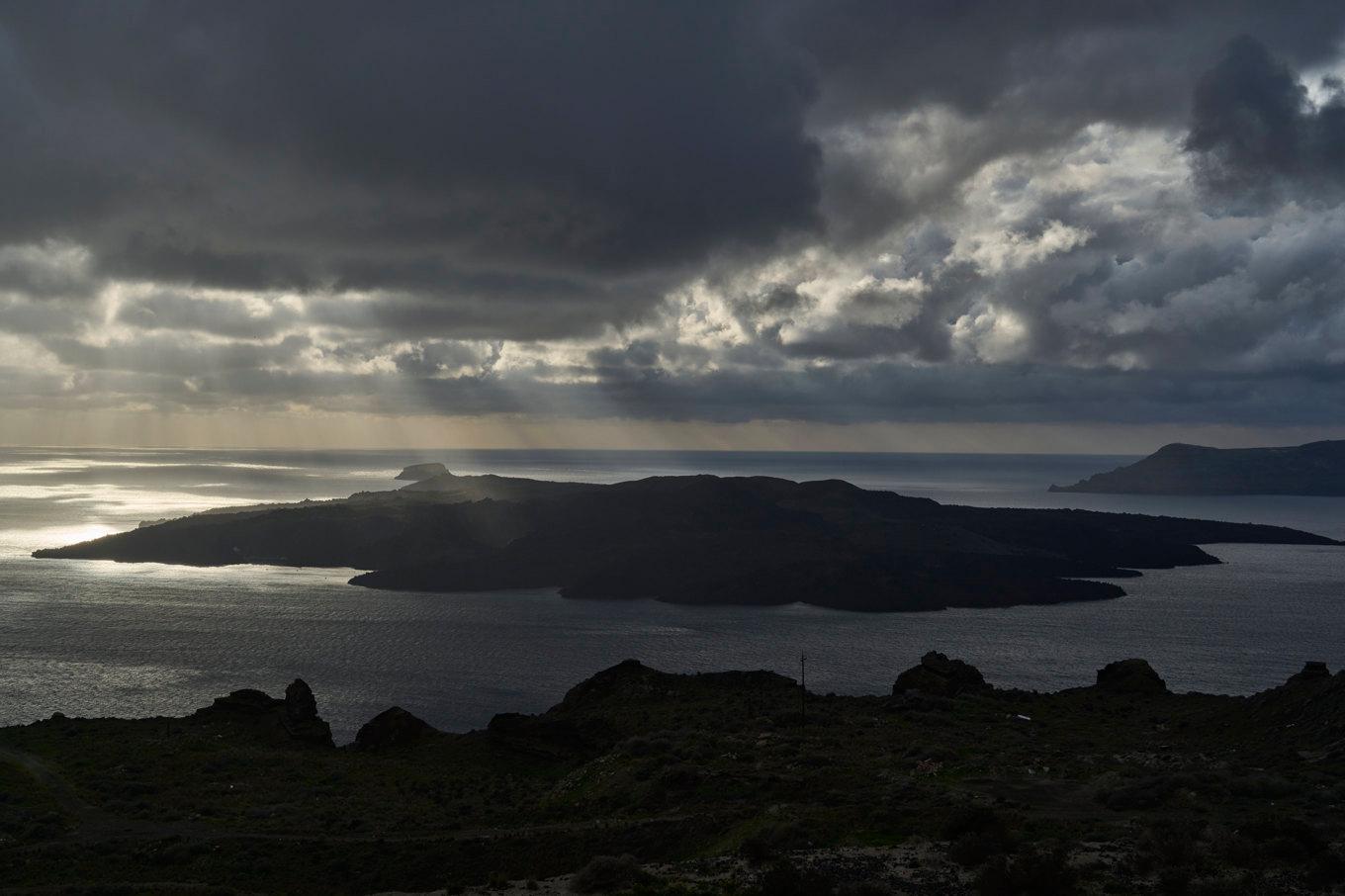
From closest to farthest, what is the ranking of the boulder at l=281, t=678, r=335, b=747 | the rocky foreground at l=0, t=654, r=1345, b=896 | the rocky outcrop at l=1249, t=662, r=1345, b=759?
1. the rocky foreground at l=0, t=654, r=1345, b=896
2. the rocky outcrop at l=1249, t=662, r=1345, b=759
3. the boulder at l=281, t=678, r=335, b=747

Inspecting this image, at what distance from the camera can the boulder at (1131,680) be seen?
84.1 m

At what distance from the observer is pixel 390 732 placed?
244ft

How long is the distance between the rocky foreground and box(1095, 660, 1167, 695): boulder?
2.29 meters

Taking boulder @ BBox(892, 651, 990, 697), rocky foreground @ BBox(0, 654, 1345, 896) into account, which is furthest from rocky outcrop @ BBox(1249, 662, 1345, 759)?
boulder @ BBox(892, 651, 990, 697)

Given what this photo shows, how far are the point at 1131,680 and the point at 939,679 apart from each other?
59.2 feet

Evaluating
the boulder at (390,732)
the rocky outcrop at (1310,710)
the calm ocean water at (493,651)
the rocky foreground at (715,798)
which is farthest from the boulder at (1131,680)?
the boulder at (390,732)

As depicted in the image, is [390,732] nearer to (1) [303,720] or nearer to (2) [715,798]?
(1) [303,720]

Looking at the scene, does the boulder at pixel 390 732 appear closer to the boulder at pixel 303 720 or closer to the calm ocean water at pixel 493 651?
the boulder at pixel 303 720

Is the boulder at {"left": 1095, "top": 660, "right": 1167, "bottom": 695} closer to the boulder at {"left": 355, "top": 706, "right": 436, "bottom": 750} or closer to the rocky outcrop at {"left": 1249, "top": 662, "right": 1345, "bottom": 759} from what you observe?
the rocky outcrop at {"left": 1249, "top": 662, "right": 1345, "bottom": 759}

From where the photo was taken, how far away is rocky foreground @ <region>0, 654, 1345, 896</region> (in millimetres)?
34562

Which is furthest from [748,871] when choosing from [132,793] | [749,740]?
[132,793]

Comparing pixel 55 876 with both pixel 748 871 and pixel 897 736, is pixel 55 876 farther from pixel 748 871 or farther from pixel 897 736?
pixel 897 736

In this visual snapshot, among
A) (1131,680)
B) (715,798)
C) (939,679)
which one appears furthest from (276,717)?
(1131,680)

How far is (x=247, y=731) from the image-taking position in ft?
252
